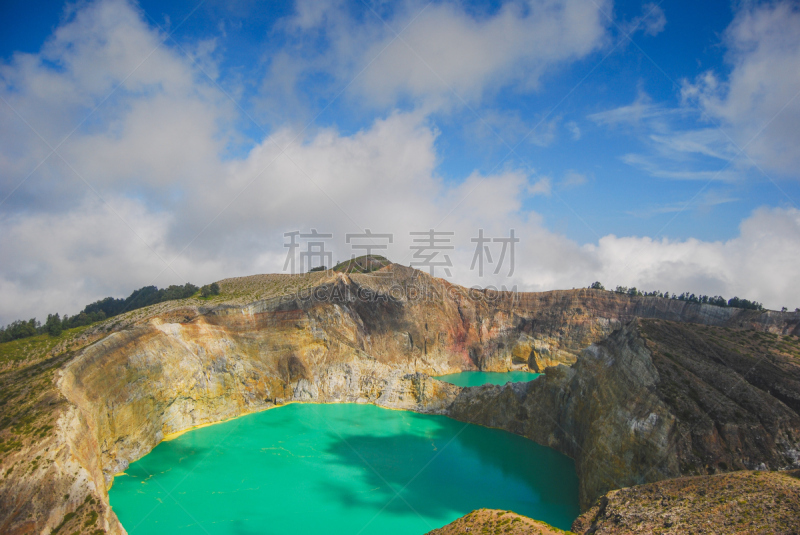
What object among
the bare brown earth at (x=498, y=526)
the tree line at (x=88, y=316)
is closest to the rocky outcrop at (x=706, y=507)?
the bare brown earth at (x=498, y=526)

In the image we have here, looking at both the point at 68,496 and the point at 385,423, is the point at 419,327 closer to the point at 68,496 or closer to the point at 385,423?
the point at 385,423

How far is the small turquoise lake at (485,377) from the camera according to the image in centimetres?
6393

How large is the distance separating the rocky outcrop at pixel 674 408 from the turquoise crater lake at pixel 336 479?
12.5 ft

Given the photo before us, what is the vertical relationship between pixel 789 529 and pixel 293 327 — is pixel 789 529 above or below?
below

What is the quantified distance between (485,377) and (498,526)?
195 ft

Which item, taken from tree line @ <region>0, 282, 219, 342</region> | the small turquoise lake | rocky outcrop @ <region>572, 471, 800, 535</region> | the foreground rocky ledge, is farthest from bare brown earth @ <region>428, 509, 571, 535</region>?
the small turquoise lake

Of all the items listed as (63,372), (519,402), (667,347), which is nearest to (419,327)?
(519,402)

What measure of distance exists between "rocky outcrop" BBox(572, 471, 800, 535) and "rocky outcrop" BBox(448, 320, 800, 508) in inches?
162

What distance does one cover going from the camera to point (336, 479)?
2606cm

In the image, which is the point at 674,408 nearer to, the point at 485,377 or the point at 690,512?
the point at 690,512

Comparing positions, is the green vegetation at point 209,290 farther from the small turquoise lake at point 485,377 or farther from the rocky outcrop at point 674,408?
the rocky outcrop at point 674,408

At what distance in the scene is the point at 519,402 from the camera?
1393 inches

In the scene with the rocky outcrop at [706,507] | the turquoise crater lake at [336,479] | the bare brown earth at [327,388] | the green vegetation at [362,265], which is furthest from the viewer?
the green vegetation at [362,265]

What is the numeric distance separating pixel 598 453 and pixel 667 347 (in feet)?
27.8
